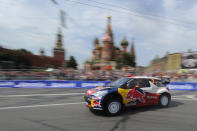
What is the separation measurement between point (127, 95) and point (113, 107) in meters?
0.82

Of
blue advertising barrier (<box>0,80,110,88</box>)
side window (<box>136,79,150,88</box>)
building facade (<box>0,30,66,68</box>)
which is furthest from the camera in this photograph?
building facade (<box>0,30,66,68</box>)

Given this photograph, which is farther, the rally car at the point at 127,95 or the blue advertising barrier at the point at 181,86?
the blue advertising barrier at the point at 181,86

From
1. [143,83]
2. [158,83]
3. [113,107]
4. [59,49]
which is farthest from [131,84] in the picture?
[59,49]

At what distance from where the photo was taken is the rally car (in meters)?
6.66

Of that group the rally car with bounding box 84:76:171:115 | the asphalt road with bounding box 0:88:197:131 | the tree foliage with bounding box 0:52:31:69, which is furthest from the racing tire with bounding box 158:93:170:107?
the tree foliage with bounding box 0:52:31:69

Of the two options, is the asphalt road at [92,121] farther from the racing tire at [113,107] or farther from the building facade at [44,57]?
the building facade at [44,57]

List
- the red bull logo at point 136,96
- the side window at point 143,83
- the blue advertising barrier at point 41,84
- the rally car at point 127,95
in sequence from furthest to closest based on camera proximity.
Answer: the blue advertising barrier at point 41,84 → the side window at point 143,83 → the red bull logo at point 136,96 → the rally car at point 127,95

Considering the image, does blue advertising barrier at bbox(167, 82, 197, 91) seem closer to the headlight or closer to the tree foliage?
the headlight

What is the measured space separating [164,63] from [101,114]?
236ft

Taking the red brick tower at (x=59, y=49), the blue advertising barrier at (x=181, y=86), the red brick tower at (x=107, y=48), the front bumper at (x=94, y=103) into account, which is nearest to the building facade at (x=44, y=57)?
the red brick tower at (x=59, y=49)

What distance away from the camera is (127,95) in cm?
714

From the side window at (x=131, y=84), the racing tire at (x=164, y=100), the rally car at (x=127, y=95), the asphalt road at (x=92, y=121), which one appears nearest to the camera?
the asphalt road at (x=92, y=121)

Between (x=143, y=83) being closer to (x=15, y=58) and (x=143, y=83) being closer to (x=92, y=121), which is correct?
(x=92, y=121)

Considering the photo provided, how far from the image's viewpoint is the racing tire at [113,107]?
6660mm
